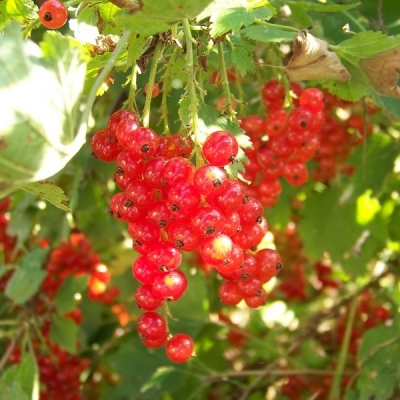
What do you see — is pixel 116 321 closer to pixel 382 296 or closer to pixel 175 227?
pixel 382 296

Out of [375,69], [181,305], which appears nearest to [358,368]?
[181,305]

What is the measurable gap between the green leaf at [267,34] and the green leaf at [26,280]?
3.70 ft

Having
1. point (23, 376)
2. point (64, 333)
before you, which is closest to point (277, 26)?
point (23, 376)

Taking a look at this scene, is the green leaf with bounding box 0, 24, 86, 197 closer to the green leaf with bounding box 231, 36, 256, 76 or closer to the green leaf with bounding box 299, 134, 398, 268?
the green leaf with bounding box 231, 36, 256, 76

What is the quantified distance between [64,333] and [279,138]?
112 cm

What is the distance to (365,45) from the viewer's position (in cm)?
127

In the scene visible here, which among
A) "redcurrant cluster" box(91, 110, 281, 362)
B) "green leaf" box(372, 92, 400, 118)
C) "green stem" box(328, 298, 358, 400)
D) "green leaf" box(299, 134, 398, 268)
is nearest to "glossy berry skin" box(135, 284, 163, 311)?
"redcurrant cluster" box(91, 110, 281, 362)

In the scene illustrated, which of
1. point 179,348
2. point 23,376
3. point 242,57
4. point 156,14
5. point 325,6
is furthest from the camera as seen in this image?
point 23,376

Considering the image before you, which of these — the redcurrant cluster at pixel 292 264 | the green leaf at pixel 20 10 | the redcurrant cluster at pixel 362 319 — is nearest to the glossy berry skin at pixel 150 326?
the green leaf at pixel 20 10

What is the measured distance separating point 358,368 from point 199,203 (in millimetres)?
1172

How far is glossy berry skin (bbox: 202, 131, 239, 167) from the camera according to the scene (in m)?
1.01

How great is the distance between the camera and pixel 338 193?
7.75 feet

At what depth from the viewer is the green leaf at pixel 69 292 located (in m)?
2.08

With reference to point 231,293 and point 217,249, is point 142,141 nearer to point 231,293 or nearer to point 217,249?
point 217,249
